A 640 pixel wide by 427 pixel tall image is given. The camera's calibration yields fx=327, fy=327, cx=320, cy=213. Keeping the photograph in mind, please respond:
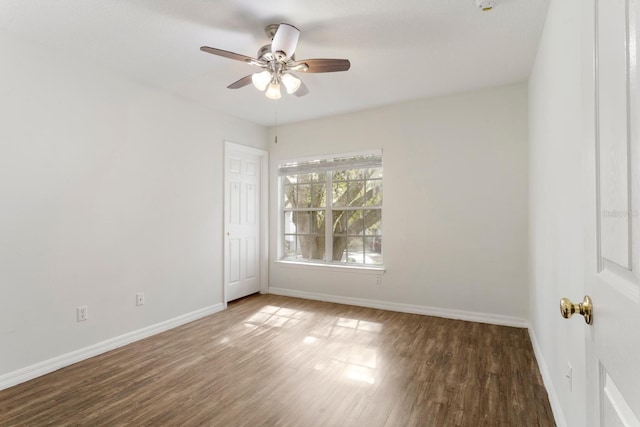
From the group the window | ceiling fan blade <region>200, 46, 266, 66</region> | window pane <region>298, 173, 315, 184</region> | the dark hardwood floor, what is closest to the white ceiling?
ceiling fan blade <region>200, 46, 266, 66</region>

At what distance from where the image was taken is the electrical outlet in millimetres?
2781

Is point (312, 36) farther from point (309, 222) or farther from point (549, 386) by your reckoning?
point (549, 386)

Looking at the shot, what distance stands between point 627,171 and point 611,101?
0.18 meters

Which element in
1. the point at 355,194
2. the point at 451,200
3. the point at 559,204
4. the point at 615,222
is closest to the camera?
the point at 615,222

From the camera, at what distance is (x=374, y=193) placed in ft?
14.2

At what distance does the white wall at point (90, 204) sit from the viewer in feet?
7.97

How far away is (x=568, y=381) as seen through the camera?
169 centimetres

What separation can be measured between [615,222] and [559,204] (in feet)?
4.69

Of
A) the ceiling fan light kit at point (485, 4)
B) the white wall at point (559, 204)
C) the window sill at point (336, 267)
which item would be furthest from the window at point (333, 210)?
the ceiling fan light kit at point (485, 4)

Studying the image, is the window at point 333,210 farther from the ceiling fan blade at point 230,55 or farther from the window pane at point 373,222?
the ceiling fan blade at point 230,55

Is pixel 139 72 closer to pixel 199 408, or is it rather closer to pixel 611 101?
pixel 199 408

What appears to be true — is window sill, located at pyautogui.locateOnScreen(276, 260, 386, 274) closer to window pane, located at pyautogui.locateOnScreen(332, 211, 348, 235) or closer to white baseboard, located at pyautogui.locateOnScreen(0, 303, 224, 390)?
window pane, located at pyautogui.locateOnScreen(332, 211, 348, 235)

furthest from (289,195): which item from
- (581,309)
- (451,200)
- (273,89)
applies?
(581,309)

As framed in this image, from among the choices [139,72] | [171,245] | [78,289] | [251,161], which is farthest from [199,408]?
[251,161]
